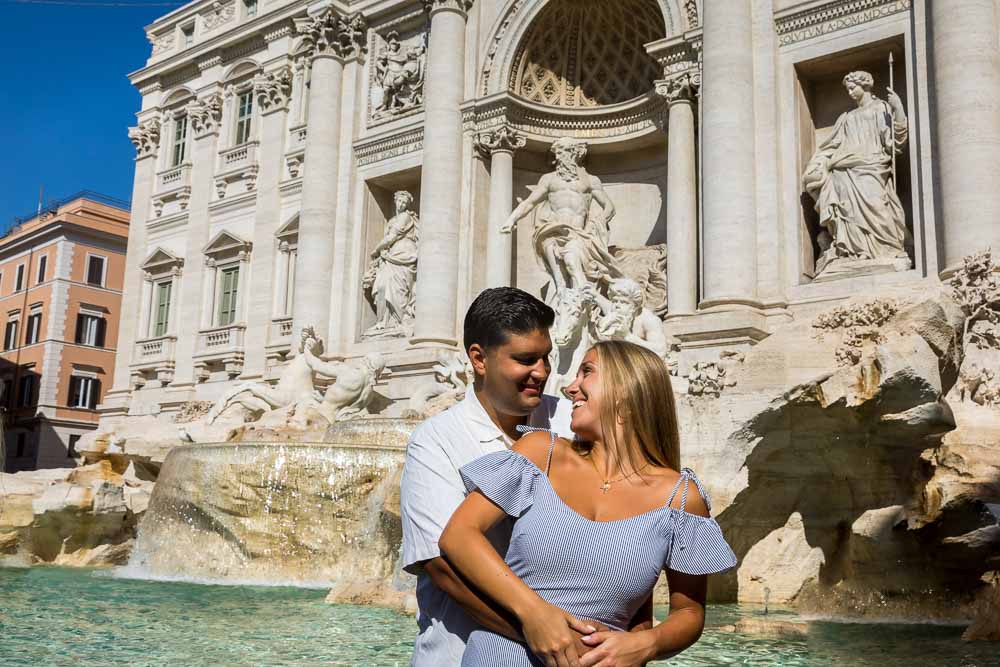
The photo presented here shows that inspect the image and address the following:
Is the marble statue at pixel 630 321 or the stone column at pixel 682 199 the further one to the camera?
the stone column at pixel 682 199

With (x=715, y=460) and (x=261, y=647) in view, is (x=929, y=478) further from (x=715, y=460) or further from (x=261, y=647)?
(x=261, y=647)

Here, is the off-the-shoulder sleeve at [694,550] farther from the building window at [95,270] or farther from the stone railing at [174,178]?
the building window at [95,270]

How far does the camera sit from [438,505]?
207 cm

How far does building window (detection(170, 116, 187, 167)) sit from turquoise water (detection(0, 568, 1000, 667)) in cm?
1853

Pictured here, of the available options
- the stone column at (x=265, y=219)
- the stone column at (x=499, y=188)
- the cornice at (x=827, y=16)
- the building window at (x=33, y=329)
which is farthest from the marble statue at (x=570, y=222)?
the building window at (x=33, y=329)

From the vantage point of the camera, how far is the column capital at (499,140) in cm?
1678

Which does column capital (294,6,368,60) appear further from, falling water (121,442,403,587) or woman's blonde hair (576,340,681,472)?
woman's blonde hair (576,340,681,472)

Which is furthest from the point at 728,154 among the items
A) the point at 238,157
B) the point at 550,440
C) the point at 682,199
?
the point at 238,157

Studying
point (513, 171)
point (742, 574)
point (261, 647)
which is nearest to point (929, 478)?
point (742, 574)

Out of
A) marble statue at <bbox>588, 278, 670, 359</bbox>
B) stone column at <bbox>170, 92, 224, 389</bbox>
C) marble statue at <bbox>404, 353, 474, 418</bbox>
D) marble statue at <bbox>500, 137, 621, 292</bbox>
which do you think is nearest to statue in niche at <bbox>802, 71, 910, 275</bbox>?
marble statue at <bbox>588, 278, 670, 359</bbox>

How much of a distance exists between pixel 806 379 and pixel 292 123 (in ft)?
54.3

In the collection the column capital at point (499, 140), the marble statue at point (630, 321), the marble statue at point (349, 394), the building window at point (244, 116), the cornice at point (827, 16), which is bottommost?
the marble statue at point (349, 394)

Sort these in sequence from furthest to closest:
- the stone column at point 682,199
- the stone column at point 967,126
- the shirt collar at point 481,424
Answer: the stone column at point 682,199 < the stone column at point 967,126 < the shirt collar at point 481,424

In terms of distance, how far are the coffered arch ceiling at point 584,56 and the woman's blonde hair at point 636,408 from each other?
15467mm
